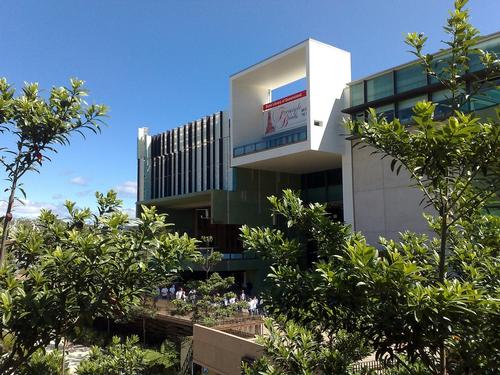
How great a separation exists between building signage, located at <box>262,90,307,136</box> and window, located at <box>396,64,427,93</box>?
6.45m

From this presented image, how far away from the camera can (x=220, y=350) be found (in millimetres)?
16875

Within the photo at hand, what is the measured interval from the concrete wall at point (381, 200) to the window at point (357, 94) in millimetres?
3126

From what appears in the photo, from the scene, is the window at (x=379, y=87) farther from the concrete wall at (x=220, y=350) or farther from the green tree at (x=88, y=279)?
the green tree at (x=88, y=279)

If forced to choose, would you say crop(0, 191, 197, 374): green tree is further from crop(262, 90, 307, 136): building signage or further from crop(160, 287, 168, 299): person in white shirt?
crop(262, 90, 307, 136): building signage

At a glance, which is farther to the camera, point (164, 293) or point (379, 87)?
point (164, 293)

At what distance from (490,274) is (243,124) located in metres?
31.7

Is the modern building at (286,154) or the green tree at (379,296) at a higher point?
the modern building at (286,154)

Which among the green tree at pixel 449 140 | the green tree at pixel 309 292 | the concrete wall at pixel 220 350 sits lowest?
the concrete wall at pixel 220 350

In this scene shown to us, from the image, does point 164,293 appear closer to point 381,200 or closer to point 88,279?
point 381,200

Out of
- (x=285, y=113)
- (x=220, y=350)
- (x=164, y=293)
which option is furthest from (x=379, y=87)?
(x=164, y=293)

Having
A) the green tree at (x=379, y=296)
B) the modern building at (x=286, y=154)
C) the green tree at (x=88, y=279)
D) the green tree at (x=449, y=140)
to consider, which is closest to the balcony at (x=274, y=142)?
the modern building at (x=286, y=154)

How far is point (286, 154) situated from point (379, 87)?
7449mm

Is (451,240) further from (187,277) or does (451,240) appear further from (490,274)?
(187,277)

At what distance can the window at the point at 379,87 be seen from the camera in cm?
2641
